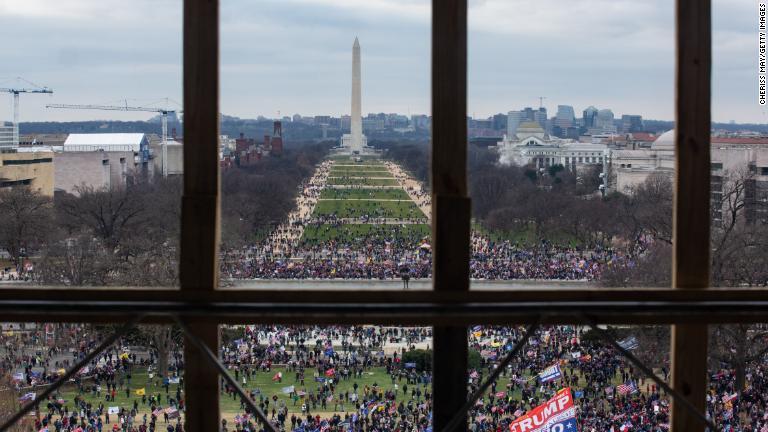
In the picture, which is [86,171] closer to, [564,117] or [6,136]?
[6,136]

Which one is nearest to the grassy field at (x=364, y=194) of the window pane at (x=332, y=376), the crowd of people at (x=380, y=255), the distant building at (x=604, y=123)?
the crowd of people at (x=380, y=255)

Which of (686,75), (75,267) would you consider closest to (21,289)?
(686,75)

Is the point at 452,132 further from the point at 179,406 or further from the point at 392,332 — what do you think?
the point at 392,332

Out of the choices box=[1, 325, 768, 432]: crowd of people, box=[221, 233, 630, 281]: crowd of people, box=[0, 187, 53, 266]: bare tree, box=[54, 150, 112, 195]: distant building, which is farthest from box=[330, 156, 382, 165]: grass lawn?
box=[1, 325, 768, 432]: crowd of people

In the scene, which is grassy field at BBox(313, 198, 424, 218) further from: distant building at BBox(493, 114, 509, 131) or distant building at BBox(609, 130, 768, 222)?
distant building at BBox(493, 114, 509, 131)

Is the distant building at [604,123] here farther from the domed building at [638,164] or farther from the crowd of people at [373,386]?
the crowd of people at [373,386]

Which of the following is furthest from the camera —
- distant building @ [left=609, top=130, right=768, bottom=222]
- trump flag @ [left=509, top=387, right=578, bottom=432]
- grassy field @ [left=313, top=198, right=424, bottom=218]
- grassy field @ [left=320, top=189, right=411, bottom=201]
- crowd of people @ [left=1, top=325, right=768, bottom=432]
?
grassy field @ [left=320, top=189, right=411, bottom=201]

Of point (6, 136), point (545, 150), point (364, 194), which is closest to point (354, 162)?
point (364, 194)
